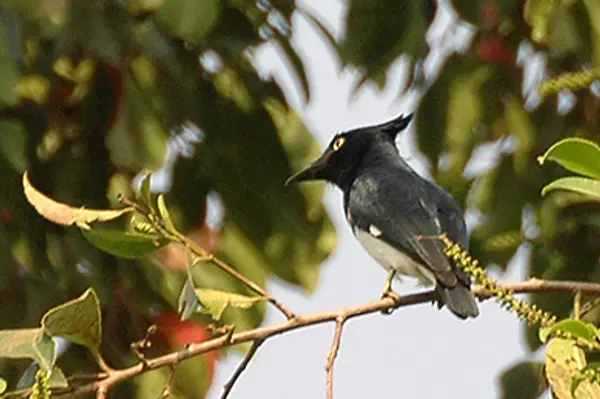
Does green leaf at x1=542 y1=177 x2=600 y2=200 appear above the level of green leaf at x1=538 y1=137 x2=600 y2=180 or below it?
below

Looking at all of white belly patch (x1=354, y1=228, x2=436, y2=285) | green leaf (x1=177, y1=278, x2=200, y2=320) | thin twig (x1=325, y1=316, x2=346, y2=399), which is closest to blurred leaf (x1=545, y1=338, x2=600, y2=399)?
thin twig (x1=325, y1=316, x2=346, y2=399)

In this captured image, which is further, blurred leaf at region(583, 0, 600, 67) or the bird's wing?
blurred leaf at region(583, 0, 600, 67)

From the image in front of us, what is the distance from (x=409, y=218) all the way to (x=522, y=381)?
0.55 meters

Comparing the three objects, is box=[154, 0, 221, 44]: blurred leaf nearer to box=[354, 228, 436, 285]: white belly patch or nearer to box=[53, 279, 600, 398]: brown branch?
box=[354, 228, 436, 285]: white belly patch

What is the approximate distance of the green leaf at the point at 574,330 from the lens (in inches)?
60.3

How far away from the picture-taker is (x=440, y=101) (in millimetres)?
3410

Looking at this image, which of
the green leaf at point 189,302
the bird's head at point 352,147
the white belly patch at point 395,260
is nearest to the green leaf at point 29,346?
the green leaf at point 189,302

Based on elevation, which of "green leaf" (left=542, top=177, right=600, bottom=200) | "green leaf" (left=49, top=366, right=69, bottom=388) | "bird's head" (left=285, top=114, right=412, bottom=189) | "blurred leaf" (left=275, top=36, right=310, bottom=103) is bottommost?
"bird's head" (left=285, top=114, right=412, bottom=189)

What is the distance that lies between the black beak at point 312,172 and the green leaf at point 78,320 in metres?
1.29

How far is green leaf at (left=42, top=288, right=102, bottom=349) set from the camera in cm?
179

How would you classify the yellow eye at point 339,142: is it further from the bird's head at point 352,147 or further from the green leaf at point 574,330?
the green leaf at point 574,330

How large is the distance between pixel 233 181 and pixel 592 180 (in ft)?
5.13

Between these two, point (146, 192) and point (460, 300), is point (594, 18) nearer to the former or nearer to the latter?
point (460, 300)

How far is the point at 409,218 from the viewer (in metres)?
3.08
